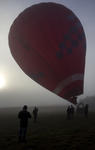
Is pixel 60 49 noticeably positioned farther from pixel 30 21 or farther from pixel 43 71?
pixel 30 21

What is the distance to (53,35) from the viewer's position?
17.5 m

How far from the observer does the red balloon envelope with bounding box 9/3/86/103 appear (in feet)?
55.9

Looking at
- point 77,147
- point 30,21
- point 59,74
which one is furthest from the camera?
point 30,21

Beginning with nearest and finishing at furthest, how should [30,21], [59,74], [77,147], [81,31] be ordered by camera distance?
1. [77,147]
2. [59,74]
3. [30,21]
4. [81,31]

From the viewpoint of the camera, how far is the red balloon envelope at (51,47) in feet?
55.9

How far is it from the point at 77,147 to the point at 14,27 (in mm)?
12249

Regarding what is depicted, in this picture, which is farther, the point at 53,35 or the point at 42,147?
the point at 53,35

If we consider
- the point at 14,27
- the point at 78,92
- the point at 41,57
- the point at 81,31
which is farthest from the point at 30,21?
the point at 78,92

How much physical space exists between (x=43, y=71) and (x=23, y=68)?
288cm

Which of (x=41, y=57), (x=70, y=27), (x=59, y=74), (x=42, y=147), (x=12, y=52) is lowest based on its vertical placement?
(x=42, y=147)

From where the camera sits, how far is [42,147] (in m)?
10.2

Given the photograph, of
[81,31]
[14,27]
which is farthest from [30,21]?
A: [81,31]

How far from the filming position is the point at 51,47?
17.2m

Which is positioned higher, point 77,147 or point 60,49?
point 60,49
